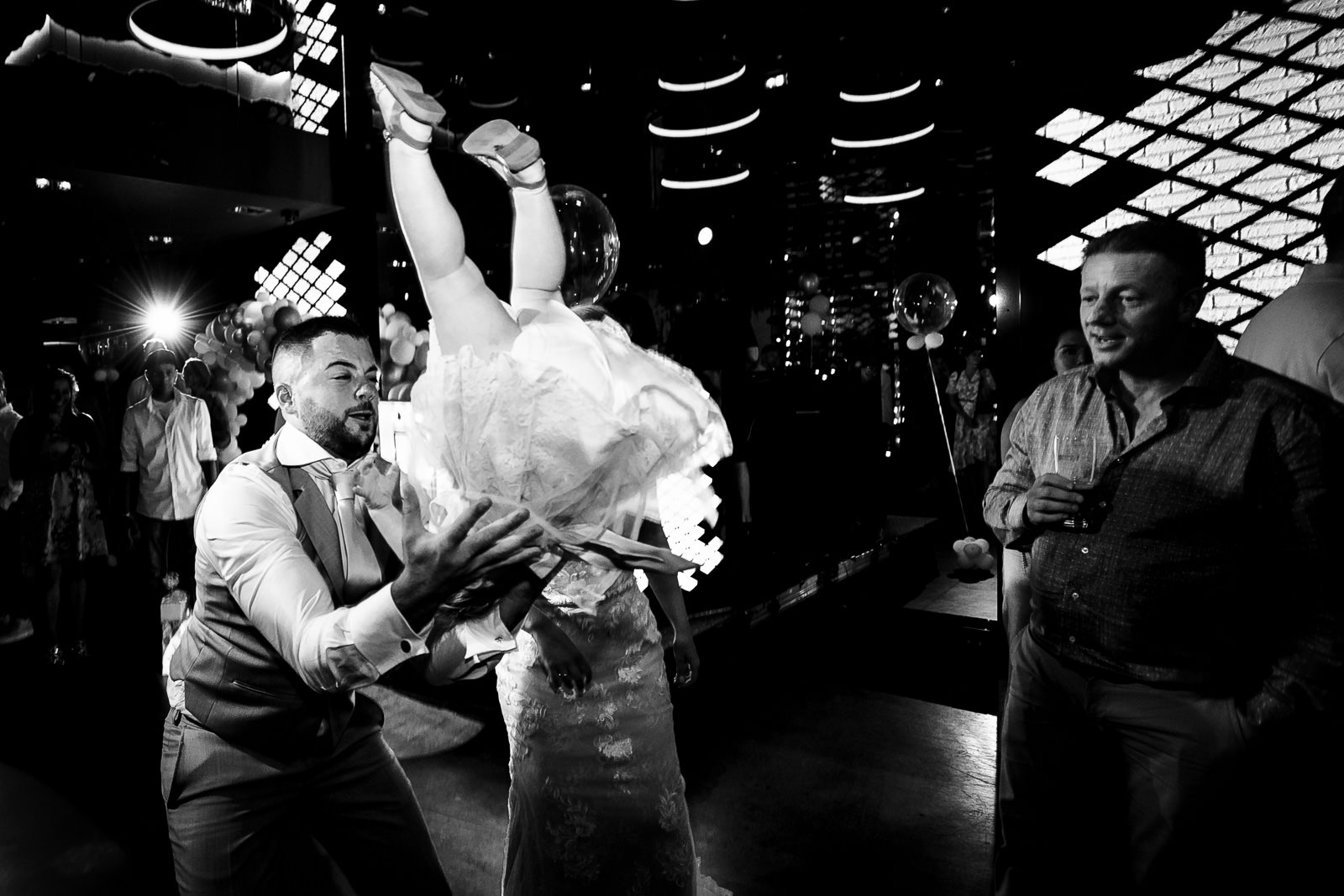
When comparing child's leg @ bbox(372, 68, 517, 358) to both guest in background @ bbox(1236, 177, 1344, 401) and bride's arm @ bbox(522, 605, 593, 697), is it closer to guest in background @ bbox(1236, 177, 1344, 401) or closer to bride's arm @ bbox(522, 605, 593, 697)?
bride's arm @ bbox(522, 605, 593, 697)

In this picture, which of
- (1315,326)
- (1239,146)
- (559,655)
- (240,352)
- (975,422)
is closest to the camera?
(559,655)

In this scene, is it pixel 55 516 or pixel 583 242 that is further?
pixel 55 516

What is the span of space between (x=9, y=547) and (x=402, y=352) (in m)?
3.03

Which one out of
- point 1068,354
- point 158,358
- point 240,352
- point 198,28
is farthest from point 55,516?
point 1068,354

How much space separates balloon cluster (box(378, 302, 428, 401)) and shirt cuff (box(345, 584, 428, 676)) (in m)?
4.21

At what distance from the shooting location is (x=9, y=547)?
5.48 meters

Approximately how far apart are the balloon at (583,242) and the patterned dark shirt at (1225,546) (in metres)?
1.06

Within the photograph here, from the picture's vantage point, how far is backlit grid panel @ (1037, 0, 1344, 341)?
9.95 feet

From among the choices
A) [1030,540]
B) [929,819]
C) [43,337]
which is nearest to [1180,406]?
[1030,540]

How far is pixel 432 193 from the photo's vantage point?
1188mm

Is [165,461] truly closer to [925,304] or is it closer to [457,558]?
[457,558]

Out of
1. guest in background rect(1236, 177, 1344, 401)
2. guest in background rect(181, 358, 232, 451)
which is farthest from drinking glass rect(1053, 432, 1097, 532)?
guest in background rect(181, 358, 232, 451)

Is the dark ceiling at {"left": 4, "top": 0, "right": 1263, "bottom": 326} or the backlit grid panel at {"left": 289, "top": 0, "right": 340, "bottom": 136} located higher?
the backlit grid panel at {"left": 289, "top": 0, "right": 340, "bottom": 136}

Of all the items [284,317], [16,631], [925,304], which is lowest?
[16,631]
